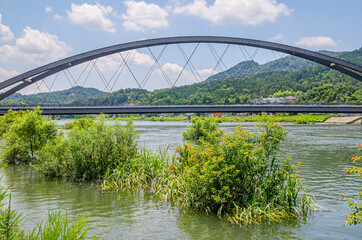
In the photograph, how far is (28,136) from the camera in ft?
63.8

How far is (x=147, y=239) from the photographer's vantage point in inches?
331

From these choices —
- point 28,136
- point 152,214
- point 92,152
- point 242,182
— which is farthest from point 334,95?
point 152,214

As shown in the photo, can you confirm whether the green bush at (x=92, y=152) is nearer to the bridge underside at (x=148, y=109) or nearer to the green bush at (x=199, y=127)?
the green bush at (x=199, y=127)

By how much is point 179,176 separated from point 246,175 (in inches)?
124

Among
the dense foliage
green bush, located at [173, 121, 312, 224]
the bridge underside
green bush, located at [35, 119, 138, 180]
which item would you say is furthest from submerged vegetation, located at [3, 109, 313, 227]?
the dense foliage

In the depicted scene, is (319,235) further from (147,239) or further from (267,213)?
(147,239)

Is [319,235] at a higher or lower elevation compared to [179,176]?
lower

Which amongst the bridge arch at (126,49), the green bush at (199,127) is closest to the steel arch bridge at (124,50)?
the bridge arch at (126,49)

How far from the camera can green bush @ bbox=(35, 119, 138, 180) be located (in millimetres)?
14727

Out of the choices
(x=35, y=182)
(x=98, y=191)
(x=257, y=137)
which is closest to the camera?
(x=257, y=137)

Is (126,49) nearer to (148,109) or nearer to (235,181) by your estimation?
(148,109)

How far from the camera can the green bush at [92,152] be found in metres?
14.7

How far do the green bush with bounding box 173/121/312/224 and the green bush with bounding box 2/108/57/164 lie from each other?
12819mm

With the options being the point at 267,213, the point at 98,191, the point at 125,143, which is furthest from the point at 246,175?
the point at 125,143
